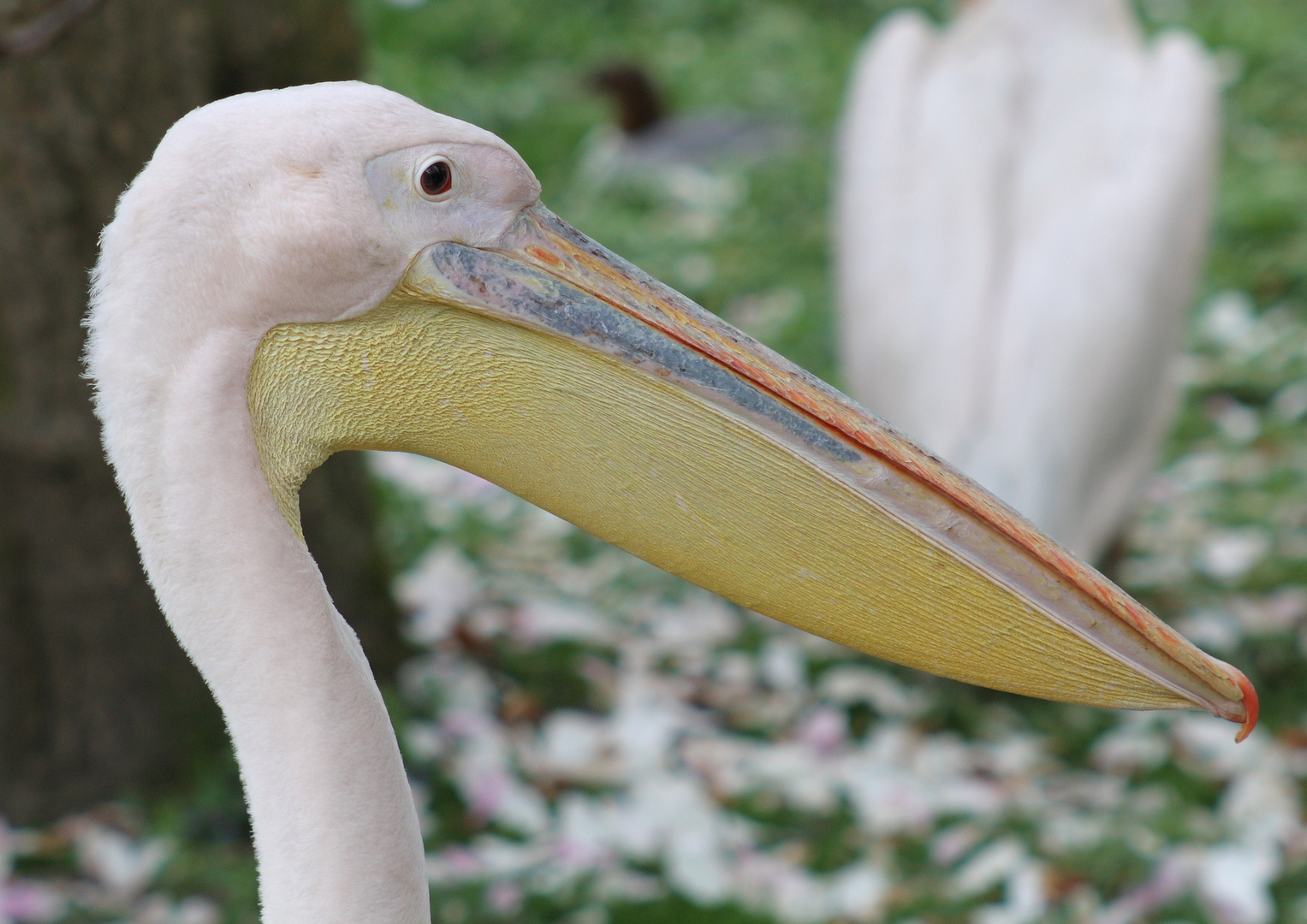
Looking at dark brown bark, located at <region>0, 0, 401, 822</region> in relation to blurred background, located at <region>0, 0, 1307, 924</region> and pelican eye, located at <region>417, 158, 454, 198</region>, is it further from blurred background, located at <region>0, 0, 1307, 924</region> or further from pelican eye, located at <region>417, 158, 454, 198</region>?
pelican eye, located at <region>417, 158, 454, 198</region>

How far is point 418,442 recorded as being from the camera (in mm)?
1335

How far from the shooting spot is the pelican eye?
48.2 inches

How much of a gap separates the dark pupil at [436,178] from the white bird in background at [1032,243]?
2134mm

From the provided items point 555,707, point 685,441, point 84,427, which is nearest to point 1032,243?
point 555,707

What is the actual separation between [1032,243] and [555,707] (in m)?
1.58

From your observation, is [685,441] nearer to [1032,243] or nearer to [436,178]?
[436,178]

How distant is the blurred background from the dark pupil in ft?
2.74

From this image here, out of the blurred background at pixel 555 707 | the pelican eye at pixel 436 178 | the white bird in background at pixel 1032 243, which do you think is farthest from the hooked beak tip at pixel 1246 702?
the white bird in background at pixel 1032 243

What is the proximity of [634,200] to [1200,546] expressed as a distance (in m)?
3.17

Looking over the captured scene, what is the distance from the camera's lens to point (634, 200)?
6332 millimetres

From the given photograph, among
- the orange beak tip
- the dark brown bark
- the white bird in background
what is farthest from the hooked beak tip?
the dark brown bark

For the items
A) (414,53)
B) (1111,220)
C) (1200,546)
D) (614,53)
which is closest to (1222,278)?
(1200,546)

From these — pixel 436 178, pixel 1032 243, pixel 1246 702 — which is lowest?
pixel 1246 702

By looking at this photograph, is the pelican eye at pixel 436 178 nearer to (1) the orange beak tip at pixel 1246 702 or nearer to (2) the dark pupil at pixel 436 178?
(2) the dark pupil at pixel 436 178
